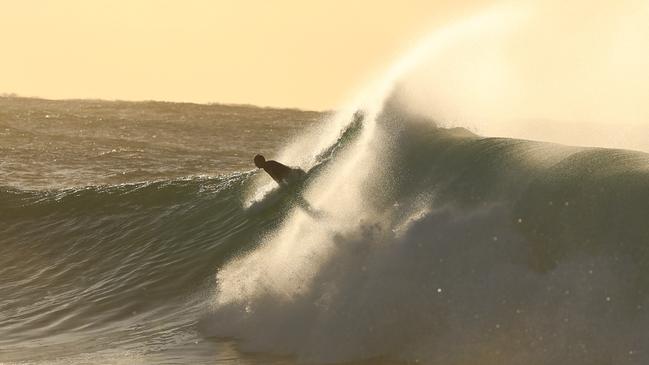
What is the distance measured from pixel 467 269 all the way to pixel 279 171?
4.87 meters

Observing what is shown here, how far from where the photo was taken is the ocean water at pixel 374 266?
343 inches

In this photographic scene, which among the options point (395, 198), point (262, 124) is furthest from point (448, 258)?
point (262, 124)

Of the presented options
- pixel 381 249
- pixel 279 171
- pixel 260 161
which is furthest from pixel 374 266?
pixel 279 171

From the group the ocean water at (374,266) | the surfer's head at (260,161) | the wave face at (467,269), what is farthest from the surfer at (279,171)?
the wave face at (467,269)

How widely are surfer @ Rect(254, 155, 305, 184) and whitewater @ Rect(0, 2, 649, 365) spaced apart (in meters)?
0.23

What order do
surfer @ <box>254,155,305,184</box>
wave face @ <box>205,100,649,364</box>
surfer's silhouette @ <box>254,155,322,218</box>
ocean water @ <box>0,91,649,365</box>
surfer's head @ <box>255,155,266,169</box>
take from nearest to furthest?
wave face @ <box>205,100,649,364</box> → ocean water @ <box>0,91,649,365</box> → surfer's head @ <box>255,155,266,169</box> → surfer's silhouette @ <box>254,155,322,218</box> → surfer @ <box>254,155,305,184</box>

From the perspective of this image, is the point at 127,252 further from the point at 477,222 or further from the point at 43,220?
the point at 477,222

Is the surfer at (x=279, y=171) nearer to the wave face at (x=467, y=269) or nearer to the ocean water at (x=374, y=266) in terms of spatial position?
the ocean water at (x=374, y=266)

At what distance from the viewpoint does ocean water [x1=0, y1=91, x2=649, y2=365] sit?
8.71 m

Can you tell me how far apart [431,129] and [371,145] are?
1.00m

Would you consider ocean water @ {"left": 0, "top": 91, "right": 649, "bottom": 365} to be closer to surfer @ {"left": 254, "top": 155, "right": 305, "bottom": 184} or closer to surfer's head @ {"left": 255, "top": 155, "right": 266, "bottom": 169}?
surfer @ {"left": 254, "top": 155, "right": 305, "bottom": 184}

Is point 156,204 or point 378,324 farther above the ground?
point 156,204

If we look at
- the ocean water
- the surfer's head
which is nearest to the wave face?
the ocean water

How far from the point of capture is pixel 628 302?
27.0ft
